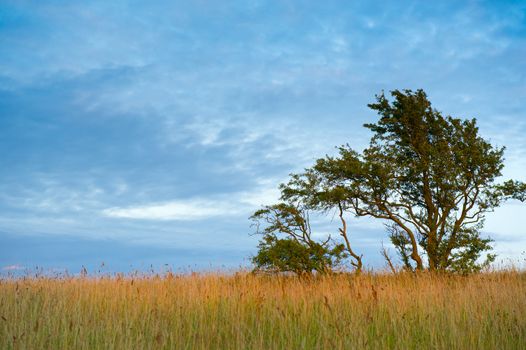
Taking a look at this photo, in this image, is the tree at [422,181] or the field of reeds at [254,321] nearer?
the field of reeds at [254,321]

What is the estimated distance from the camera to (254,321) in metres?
9.92

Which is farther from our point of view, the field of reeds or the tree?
the tree

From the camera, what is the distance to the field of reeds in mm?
7863

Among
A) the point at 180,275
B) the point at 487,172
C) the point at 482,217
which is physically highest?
the point at 487,172

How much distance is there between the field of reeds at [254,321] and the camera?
7.86m

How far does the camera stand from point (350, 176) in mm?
20875

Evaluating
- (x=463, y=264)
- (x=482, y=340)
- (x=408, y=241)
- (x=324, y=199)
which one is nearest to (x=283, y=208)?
(x=324, y=199)

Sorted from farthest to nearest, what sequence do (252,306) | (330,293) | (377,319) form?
(330,293), (252,306), (377,319)

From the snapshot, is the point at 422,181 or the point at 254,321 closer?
the point at 254,321

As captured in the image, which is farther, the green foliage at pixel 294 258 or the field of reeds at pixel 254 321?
→ the green foliage at pixel 294 258

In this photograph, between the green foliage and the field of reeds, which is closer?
the field of reeds

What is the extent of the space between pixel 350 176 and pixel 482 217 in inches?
218

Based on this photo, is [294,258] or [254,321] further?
[294,258]

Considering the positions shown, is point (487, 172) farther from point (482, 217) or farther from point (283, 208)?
point (283, 208)
